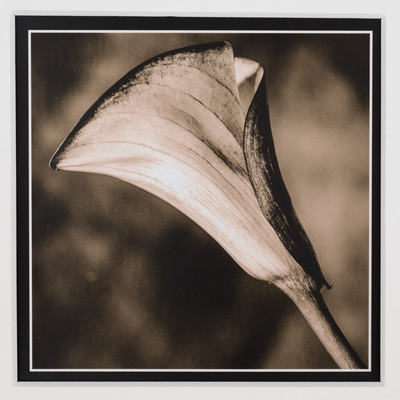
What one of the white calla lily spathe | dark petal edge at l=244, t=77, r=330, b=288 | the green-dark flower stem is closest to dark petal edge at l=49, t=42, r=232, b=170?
the white calla lily spathe

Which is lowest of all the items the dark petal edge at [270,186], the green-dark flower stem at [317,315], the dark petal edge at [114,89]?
the green-dark flower stem at [317,315]

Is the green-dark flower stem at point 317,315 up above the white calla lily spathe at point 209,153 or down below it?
below

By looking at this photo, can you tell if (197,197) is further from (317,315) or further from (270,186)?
(317,315)

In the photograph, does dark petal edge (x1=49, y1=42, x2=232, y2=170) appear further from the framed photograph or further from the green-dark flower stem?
the green-dark flower stem

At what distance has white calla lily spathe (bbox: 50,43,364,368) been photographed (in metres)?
1.32

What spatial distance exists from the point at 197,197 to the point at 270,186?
0.73ft

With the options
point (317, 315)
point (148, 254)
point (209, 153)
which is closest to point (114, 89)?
point (209, 153)

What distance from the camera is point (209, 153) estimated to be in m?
1.32

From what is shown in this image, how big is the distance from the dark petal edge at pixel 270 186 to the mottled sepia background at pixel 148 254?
33 millimetres

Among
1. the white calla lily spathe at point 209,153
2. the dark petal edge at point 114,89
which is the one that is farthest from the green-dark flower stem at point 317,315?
the dark petal edge at point 114,89

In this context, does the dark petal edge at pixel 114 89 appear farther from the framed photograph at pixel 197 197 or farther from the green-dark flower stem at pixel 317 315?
the green-dark flower stem at pixel 317 315

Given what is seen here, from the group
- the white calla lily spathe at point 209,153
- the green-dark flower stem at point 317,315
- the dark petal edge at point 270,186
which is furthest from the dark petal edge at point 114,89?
the green-dark flower stem at point 317,315

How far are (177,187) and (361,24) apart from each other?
0.74m

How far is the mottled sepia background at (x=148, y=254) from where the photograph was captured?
4.33ft
